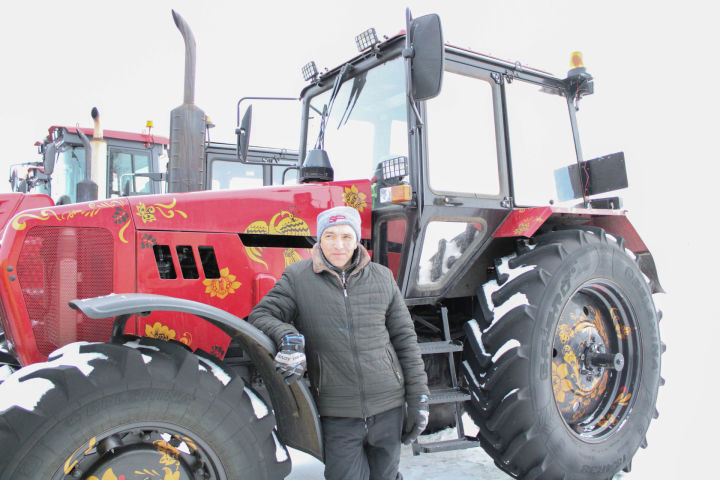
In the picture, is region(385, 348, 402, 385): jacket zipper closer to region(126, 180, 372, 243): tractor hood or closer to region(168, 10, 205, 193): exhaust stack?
region(126, 180, 372, 243): tractor hood

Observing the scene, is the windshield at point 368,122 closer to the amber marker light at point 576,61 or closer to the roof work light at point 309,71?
the roof work light at point 309,71

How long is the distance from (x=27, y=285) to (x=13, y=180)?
22.3 feet

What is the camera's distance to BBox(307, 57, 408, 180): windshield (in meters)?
3.15

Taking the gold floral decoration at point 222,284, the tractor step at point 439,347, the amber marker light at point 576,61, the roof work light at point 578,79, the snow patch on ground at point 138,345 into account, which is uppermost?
the amber marker light at point 576,61

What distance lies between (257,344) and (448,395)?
129cm

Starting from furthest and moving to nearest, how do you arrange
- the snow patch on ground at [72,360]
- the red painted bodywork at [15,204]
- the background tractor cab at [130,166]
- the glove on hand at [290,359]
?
the background tractor cab at [130,166], the red painted bodywork at [15,204], the glove on hand at [290,359], the snow patch on ground at [72,360]

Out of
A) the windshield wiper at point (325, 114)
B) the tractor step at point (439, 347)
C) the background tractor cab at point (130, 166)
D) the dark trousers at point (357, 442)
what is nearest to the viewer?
the dark trousers at point (357, 442)

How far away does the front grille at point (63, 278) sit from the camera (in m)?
2.28

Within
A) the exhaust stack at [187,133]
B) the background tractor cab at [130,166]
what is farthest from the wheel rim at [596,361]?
the background tractor cab at [130,166]

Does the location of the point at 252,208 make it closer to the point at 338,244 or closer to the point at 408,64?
the point at 338,244

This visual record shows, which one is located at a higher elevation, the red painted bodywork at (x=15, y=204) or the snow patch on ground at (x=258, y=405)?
the red painted bodywork at (x=15, y=204)

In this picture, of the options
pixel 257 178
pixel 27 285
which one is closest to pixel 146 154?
pixel 257 178

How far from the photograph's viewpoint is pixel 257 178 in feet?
24.9

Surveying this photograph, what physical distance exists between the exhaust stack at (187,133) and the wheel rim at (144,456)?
1.47 m
